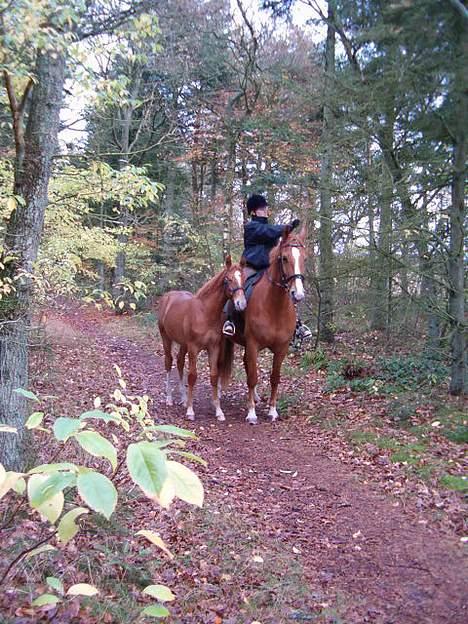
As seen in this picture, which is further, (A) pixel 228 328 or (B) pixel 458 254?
(A) pixel 228 328

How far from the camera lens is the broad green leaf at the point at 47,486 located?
1.18m

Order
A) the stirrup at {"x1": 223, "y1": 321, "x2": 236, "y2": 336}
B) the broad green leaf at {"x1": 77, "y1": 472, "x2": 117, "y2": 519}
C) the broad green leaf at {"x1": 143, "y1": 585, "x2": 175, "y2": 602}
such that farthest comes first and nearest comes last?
1. the stirrup at {"x1": 223, "y1": 321, "x2": 236, "y2": 336}
2. the broad green leaf at {"x1": 143, "y1": 585, "x2": 175, "y2": 602}
3. the broad green leaf at {"x1": 77, "y1": 472, "x2": 117, "y2": 519}

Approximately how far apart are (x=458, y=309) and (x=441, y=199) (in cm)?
266

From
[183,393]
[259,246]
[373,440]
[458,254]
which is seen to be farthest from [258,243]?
[373,440]

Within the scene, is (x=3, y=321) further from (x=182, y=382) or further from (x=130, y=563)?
(x=182, y=382)

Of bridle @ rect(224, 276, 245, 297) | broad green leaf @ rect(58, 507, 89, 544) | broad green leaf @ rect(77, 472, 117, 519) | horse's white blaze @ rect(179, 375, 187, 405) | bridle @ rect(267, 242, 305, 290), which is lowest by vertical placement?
horse's white blaze @ rect(179, 375, 187, 405)

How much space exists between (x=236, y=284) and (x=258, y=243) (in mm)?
→ 1212

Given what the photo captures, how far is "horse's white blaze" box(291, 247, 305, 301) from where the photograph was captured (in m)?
6.87

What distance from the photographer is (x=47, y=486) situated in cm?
122

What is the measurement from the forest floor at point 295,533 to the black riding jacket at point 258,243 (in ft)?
9.02

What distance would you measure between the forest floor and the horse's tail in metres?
0.71

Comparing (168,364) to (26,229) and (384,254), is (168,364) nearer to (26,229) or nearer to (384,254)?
(384,254)

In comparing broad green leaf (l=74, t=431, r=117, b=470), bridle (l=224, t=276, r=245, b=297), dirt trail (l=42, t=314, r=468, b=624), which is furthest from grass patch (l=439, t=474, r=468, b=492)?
broad green leaf (l=74, t=431, r=117, b=470)

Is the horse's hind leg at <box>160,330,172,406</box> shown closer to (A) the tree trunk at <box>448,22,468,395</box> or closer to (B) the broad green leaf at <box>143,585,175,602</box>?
(A) the tree trunk at <box>448,22,468,395</box>
